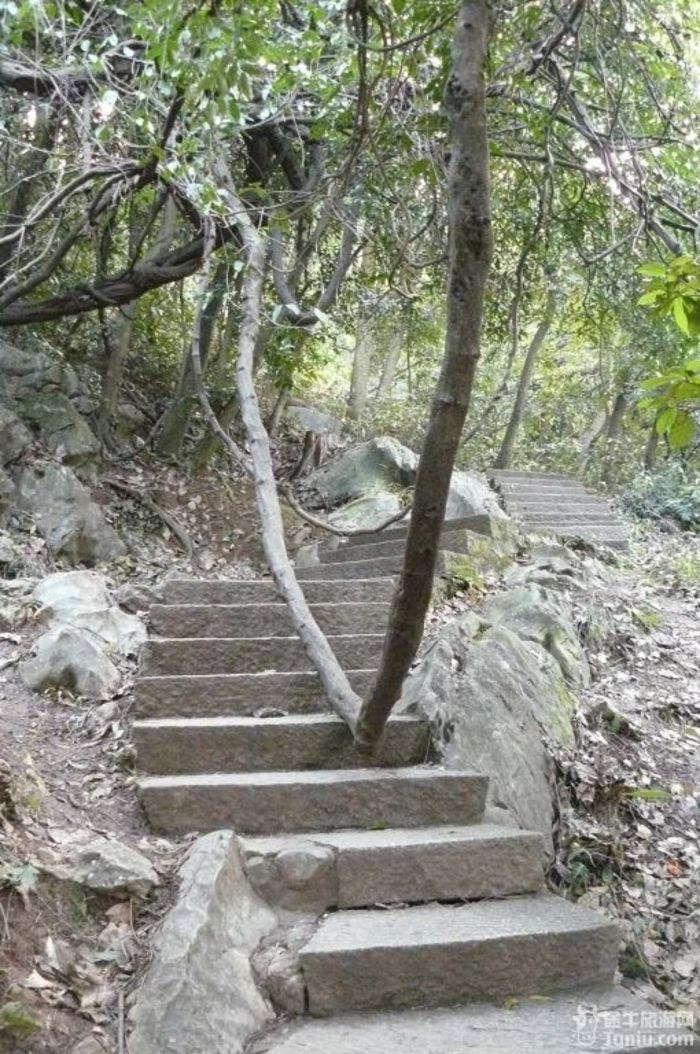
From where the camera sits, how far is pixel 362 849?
9.76 feet

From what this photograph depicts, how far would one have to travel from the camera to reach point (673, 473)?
12.5 meters

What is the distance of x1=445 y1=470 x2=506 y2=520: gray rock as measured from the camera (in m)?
9.16

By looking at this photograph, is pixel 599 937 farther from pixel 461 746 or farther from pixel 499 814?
pixel 461 746

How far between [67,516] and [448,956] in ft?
17.5

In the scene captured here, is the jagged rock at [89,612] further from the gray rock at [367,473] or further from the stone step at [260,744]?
the gray rock at [367,473]

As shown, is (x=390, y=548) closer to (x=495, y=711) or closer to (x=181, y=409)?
(x=495, y=711)

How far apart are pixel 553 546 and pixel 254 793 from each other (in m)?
4.71

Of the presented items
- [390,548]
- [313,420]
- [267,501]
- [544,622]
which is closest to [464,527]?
[390,548]

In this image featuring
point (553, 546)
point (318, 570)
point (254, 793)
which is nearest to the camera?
point (254, 793)

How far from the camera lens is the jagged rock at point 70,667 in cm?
404

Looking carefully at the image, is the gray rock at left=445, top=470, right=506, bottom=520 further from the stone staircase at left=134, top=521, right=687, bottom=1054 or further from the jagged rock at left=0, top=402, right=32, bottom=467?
the stone staircase at left=134, top=521, right=687, bottom=1054

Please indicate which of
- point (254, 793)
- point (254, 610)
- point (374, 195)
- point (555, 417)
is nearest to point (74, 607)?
point (254, 610)

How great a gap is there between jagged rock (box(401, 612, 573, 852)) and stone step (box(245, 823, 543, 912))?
0.44 meters

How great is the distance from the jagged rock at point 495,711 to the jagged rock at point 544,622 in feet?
1.58
